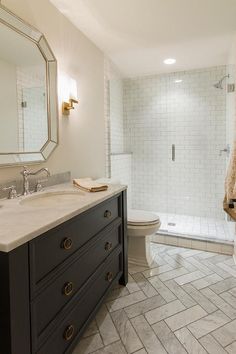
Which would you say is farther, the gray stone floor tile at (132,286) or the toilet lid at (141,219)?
the toilet lid at (141,219)

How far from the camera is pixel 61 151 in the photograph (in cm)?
205

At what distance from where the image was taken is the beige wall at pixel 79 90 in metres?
1.76

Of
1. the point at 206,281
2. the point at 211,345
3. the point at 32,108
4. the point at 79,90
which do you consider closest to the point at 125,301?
the point at 211,345

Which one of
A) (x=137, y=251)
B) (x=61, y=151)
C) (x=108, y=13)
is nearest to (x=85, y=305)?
(x=137, y=251)

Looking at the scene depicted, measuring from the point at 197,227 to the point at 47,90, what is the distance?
7.91 feet

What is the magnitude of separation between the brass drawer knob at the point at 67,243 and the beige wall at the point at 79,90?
2.12 ft

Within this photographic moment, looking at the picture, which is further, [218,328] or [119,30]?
[119,30]

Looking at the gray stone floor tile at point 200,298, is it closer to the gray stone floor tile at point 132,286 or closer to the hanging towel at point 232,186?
the gray stone floor tile at point 132,286

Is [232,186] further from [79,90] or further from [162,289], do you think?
[79,90]

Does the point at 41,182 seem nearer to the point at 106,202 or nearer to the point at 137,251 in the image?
the point at 106,202

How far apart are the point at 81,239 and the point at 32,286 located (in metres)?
0.40

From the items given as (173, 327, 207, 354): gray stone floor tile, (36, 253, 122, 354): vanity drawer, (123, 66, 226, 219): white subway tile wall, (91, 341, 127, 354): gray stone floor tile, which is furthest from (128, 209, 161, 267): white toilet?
(123, 66, 226, 219): white subway tile wall

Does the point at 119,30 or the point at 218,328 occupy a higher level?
the point at 119,30

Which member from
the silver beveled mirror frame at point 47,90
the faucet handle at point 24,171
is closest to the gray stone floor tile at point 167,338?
the faucet handle at point 24,171
